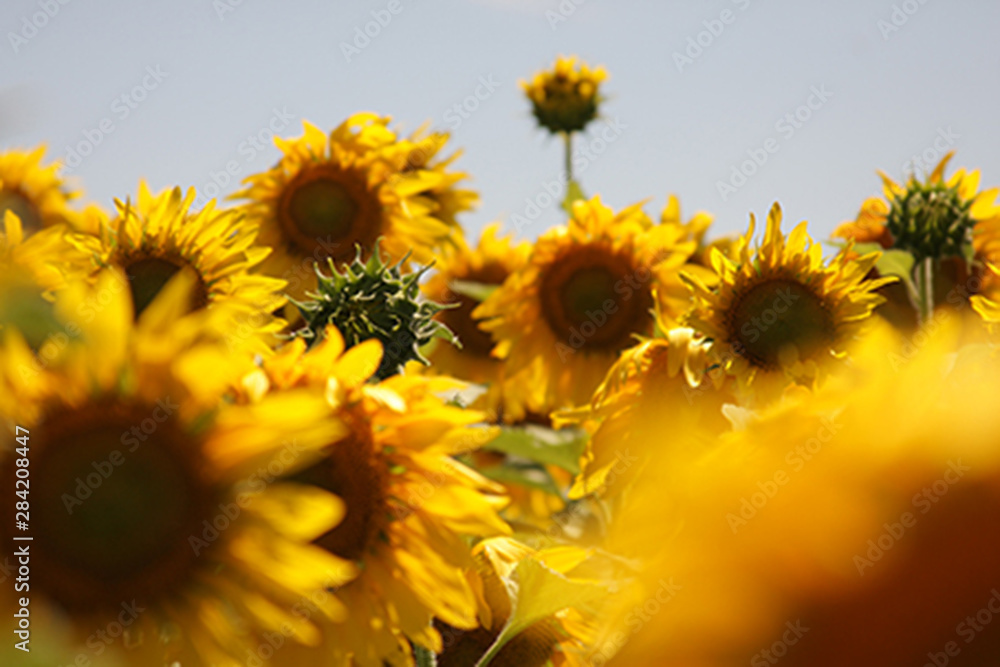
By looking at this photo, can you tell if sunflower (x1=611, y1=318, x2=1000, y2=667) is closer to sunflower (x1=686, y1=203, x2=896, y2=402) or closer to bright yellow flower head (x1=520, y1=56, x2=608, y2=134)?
sunflower (x1=686, y1=203, x2=896, y2=402)

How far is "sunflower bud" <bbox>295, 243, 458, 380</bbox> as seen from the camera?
137 cm

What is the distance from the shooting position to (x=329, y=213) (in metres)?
2.50

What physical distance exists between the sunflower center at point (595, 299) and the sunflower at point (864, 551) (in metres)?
2.38

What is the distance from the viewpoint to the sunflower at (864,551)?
1.36 ft

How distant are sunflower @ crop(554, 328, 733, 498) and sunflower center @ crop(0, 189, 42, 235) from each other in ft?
6.39

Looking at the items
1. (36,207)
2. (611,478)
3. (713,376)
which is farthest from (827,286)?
(36,207)

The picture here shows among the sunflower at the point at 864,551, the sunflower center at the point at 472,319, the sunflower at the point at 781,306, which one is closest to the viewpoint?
the sunflower at the point at 864,551

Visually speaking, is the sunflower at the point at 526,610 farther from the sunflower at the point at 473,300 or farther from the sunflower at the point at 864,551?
the sunflower at the point at 473,300

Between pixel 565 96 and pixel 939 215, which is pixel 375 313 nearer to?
pixel 939 215

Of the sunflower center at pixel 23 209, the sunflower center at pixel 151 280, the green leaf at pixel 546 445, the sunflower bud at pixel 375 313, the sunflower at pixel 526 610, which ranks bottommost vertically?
the sunflower center at pixel 23 209

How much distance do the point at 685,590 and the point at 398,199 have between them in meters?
2.21

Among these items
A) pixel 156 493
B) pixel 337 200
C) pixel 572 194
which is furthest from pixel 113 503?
pixel 572 194

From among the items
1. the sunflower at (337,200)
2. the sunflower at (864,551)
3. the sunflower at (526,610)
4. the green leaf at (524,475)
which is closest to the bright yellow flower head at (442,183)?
the sunflower at (337,200)

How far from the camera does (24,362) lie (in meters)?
0.78
